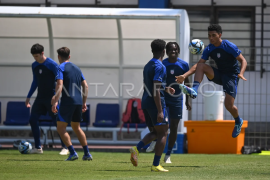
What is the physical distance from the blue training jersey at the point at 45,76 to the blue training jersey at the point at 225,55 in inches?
→ 129

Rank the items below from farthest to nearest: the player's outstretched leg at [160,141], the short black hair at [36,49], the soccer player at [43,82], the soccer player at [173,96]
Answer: the soccer player at [43,82], the short black hair at [36,49], the soccer player at [173,96], the player's outstretched leg at [160,141]

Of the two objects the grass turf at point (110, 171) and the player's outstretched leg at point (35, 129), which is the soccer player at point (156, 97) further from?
the player's outstretched leg at point (35, 129)

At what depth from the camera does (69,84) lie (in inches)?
309

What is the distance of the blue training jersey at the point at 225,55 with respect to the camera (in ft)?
24.6

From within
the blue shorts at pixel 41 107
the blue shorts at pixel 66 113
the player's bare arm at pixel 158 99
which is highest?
the player's bare arm at pixel 158 99

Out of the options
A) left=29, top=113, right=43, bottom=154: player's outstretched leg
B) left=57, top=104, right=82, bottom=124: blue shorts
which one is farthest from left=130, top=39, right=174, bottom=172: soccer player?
left=29, top=113, right=43, bottom=154: player's outstretched leg

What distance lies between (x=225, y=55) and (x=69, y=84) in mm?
2385

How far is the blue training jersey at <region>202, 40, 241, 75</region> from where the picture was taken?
7.49m

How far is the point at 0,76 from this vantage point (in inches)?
496

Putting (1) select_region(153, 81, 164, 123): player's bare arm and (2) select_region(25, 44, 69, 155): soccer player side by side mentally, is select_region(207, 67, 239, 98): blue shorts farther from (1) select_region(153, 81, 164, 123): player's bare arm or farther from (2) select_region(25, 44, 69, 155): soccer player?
(2) select_region(25, 44, 69, 155): soccer player

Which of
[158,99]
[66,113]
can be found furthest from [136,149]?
[66,113]

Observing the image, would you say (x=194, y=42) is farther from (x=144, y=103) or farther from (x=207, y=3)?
(x=207, y=3)

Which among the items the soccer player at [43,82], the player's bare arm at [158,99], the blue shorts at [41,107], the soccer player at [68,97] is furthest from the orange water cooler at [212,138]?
the player's bare arm at [158,99]

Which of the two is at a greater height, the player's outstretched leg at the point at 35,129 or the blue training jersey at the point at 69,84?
the blue training jersey at the point at 69,84
